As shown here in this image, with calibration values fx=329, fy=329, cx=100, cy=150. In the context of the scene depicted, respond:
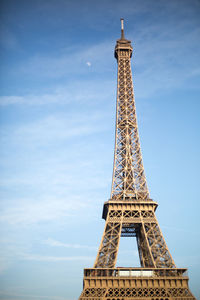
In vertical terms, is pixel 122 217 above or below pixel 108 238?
above

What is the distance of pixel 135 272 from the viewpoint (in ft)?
165

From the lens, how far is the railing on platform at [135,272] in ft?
163

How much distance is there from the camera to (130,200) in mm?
58438

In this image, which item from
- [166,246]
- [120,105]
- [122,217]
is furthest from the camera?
[120,105]

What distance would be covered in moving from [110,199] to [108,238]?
6.94 metres

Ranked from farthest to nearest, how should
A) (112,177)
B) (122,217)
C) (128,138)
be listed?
(128,138) < (112,177) < (122,217)

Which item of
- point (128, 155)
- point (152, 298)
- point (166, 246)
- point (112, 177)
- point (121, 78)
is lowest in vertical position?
point (152, 298)

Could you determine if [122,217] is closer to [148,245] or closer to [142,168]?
[148,245]

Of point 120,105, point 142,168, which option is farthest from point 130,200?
point 120,105

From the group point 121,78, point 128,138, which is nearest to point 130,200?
point 128,138

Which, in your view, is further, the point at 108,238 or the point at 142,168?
the point at 142,168

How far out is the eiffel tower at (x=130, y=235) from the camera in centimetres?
4869

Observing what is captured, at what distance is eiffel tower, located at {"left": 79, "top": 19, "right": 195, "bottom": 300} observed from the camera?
48688mm

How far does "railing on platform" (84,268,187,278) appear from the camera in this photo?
4981 cm
